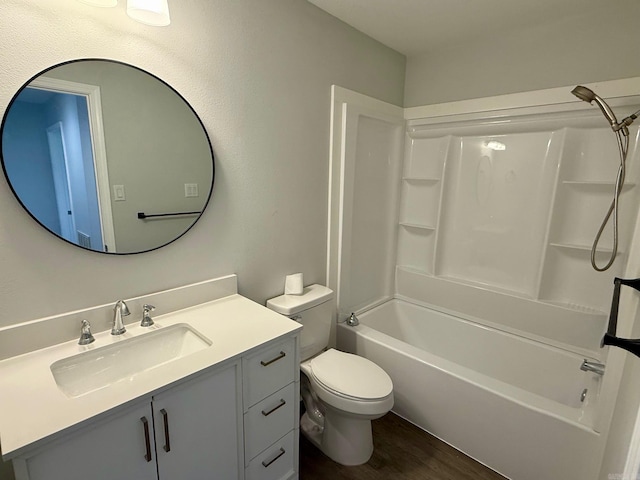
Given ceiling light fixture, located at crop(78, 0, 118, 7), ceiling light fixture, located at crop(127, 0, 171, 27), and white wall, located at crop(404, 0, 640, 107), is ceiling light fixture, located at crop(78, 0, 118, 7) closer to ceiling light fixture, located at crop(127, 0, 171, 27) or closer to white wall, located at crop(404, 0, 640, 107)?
ceiling light fixture, located at crop(127, 0, 171, 27)

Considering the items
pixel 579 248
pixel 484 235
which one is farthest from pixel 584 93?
pixel 484 235

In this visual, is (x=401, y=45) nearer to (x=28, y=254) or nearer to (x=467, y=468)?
(x=28, y=254)

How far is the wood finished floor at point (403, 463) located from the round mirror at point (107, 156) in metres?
1.43

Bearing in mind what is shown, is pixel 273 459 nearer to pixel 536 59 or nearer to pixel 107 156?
pixel 107 156

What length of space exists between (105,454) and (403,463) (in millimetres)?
1502

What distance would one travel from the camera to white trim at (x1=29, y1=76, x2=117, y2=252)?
1.16 m

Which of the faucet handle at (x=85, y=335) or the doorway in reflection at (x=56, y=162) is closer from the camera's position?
the doorway in reflection at (x=56, y=162)

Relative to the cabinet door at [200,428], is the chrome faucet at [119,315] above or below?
above

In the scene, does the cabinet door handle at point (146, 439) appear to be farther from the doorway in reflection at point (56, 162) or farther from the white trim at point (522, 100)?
the white trim at point (522, 100)

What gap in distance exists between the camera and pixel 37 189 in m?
1.13

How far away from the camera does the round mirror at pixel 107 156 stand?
1.11m

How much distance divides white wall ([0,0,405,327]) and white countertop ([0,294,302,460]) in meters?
0.17

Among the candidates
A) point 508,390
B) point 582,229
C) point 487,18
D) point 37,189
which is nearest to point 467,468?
point 508,390

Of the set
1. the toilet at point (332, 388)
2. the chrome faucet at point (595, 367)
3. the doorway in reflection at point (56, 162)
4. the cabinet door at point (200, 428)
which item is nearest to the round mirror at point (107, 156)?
the doorway in reflection at point (56, 162)
